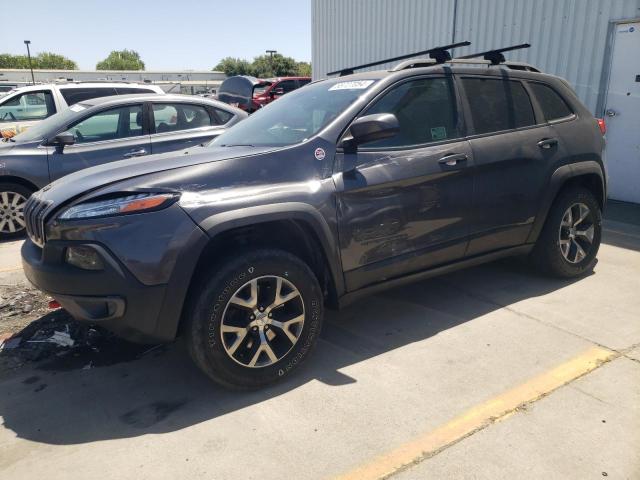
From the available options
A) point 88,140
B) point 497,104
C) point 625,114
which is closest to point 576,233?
point 497,104

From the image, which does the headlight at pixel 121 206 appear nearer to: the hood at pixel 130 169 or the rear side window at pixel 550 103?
the hood at pixel 130 169

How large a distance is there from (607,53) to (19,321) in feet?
26.1

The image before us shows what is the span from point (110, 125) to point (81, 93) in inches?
82.3

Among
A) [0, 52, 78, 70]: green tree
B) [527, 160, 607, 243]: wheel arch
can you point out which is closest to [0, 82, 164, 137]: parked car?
[527, 160, 607, 243]: wheel arch

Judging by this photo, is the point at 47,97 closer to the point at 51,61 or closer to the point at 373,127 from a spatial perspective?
the point at 373,127

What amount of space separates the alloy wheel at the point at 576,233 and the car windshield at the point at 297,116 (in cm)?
217

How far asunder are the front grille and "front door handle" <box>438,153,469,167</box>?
2452mm

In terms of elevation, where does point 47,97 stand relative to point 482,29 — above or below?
below

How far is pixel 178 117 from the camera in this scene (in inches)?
268

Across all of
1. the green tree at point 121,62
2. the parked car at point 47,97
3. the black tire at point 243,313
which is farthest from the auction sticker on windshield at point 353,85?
the green tree at point 121,62

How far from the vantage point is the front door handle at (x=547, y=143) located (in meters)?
4.14

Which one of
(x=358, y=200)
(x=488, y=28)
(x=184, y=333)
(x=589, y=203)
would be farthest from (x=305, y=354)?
(x=488, y=28)

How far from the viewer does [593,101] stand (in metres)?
7.75

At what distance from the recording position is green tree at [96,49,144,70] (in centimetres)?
11669
